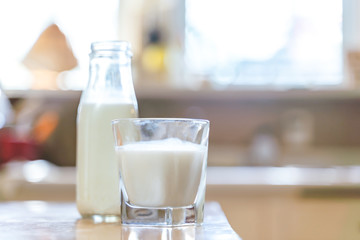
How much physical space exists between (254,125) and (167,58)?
49 cm

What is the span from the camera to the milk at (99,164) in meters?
0.70

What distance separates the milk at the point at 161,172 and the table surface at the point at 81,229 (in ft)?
0.11

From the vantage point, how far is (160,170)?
61cm

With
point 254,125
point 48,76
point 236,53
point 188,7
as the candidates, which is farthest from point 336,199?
point 48,76

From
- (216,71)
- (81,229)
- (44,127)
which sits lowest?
(44,127)

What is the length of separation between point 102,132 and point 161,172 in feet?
0.43

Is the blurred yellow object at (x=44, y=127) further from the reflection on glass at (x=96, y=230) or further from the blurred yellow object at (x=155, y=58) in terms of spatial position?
the reflection on glass at (x=96, y=230)

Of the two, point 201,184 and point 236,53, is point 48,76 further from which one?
point 201,184

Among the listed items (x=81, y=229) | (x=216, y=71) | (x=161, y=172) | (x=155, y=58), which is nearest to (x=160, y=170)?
(x=161, y=172)

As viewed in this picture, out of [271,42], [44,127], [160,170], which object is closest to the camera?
[160,170]

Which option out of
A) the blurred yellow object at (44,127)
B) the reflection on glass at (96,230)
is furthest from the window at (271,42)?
the reflection on glass at (96,230)

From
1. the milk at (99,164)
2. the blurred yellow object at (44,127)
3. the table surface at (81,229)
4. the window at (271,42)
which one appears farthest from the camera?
the window at (271,42)

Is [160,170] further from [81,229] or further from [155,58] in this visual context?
[155,58]

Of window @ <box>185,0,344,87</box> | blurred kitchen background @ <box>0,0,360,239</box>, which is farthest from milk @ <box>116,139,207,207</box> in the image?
window @ <box>185,0,344,87</box>
